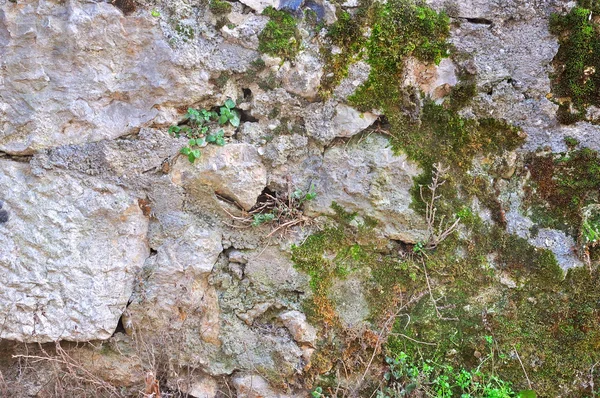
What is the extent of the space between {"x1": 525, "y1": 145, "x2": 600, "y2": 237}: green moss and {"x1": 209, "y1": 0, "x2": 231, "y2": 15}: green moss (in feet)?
6.66

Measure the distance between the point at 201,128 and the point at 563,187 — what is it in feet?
7.22

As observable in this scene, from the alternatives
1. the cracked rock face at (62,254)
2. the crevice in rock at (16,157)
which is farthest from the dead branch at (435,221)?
the crevice in rock at (16,157)

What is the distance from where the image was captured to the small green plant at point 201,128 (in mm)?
2721

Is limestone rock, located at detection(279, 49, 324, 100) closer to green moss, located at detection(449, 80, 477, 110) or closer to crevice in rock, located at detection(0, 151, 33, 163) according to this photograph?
green moss, located at detection(449, 80, 477, 110)

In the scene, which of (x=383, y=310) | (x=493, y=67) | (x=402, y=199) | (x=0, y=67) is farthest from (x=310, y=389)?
(x=0, y=67)

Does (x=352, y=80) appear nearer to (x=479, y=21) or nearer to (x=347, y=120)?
(x=347, y=120)

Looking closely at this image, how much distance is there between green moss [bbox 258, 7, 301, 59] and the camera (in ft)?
8.88

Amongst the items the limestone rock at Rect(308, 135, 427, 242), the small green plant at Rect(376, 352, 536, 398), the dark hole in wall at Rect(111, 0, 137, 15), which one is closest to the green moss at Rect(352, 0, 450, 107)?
the limestone rock at Rect(308, 135, 427, 242)

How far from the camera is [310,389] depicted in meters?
2.80

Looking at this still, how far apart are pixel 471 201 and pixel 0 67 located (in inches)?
112

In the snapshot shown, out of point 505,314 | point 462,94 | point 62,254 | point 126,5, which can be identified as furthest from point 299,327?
point 126,5

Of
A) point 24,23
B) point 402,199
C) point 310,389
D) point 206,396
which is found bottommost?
point 206,396

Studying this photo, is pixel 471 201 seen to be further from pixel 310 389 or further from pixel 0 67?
pixel 0 67

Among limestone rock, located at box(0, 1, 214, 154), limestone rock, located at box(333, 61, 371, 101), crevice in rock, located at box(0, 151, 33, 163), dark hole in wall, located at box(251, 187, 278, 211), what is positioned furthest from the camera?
dark hole in wall, located at box(251, 187, 278, 211)
